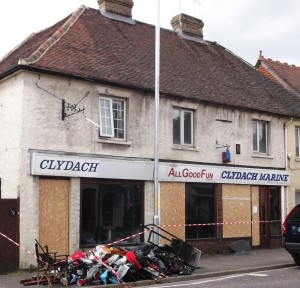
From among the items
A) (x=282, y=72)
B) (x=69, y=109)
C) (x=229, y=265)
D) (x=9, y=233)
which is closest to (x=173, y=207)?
(x=229, y=265)

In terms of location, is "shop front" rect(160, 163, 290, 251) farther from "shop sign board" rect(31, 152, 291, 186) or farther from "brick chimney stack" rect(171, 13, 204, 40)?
"brick chimney stack" rect(171, 13, 204, 40)

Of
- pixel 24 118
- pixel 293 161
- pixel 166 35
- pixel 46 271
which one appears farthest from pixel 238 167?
pixel 46 271

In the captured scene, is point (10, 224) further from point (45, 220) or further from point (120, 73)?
point (120, 73)

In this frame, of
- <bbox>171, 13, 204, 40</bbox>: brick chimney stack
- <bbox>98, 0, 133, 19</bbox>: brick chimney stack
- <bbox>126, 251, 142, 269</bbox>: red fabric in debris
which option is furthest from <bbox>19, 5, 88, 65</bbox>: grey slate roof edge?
<bbox>126, 251, 142, 269</bbox>: red fabric in debris

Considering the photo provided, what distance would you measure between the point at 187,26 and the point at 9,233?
44.0 feet

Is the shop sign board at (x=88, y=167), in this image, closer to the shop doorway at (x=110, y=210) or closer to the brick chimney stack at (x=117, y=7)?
the shop doorway at (x=110, y=210)

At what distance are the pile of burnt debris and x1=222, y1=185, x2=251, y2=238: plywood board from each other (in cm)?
590

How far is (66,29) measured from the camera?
1741cm

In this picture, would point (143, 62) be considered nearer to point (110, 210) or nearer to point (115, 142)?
point (115, 142)

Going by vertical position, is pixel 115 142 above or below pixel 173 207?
above

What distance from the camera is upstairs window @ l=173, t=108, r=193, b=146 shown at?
696 inches

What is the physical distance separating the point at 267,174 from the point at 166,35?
7.10 meters

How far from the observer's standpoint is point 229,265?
589 inches

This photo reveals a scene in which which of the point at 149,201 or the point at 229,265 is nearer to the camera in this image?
the point at 229,265
